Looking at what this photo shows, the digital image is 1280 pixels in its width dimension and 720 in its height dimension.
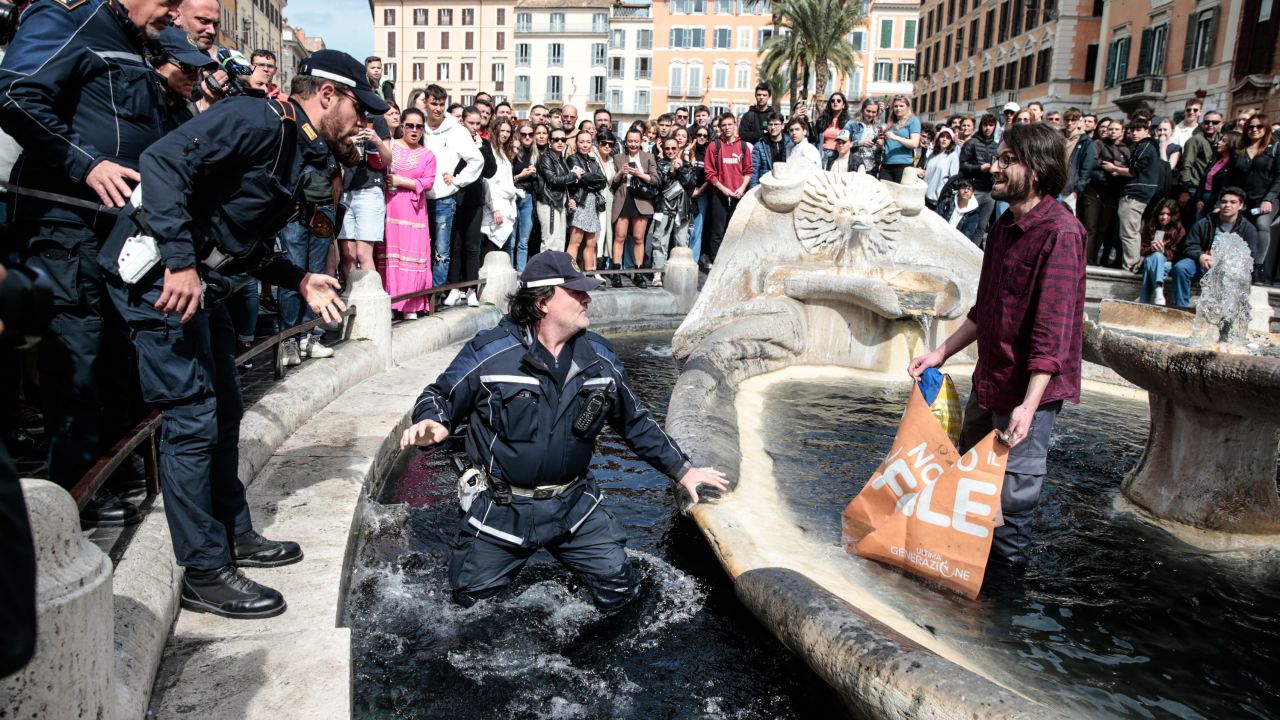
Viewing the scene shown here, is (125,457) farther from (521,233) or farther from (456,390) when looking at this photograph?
(521,233)

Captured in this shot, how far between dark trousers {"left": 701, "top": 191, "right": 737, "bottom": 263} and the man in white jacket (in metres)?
3.91

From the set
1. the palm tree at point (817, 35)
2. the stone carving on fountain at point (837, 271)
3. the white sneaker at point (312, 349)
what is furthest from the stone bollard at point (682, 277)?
the palm tree at point (817, 35)

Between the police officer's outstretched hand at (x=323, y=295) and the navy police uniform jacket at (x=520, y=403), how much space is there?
43 cm

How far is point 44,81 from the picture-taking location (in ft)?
10.3

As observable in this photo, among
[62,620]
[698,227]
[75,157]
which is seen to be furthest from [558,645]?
[698,227]

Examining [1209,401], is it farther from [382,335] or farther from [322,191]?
[382,335]

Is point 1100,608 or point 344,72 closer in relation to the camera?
point 344,72

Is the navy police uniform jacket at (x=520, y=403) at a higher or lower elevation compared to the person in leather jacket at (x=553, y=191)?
lower

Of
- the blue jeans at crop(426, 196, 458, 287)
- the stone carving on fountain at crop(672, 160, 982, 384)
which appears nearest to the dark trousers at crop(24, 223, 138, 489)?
the stone carving on fountain at crop(672, 160, 982, 384)

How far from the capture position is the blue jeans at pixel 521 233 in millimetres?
10453

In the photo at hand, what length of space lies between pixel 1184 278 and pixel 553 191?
672 cm

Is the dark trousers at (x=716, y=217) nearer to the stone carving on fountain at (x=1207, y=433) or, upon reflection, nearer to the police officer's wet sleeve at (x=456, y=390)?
the stone carving on fountain at (x=1207, y=433)


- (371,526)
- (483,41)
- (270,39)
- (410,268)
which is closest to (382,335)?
(410,268)

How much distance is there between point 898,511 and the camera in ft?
12.1
